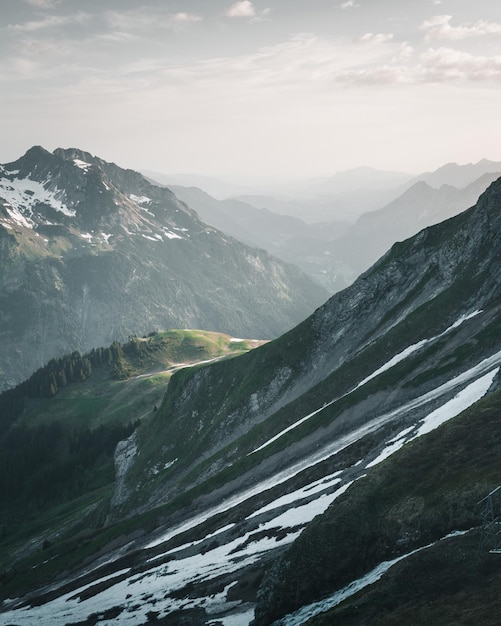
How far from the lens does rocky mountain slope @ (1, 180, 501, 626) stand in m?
35.8

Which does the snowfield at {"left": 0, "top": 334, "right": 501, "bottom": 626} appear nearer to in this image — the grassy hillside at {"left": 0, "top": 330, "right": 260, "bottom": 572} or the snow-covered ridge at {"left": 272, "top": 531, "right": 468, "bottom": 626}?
the snow-covered ridge at {"left": 272, "top": 531, "right": 468, "bottom": 626}

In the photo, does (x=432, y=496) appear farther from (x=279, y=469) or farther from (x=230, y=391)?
(x=230, y=391)

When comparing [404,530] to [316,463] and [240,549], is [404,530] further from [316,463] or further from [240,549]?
[316,463]

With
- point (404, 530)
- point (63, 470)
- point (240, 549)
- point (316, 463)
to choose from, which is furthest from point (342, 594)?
point (63, 470)

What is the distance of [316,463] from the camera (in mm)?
61125

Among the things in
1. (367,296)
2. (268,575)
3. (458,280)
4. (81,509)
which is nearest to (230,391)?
(367,296)

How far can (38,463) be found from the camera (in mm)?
174500

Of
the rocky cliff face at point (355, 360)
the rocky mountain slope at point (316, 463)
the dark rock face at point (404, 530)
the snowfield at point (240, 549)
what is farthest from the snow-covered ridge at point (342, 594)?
the rocky cliff face at point (355, 360)

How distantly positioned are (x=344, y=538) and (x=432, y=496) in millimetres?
7085

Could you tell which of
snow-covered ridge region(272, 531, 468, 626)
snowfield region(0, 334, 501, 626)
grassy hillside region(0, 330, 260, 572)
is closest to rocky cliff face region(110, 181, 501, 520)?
snowfield region(0, 334, 501, 626)

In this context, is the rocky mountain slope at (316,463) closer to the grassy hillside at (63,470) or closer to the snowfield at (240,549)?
the snowfield at (240,549)

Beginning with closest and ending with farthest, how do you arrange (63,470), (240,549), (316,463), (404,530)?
(404,530) < (240,549) < (316,463) < (63,470)

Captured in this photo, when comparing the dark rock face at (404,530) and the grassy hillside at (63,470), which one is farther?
the grassy hillside at (63,470)

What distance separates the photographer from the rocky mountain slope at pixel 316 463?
35.8 meters
